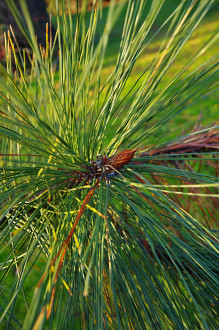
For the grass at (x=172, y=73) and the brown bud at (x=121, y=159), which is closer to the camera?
the brown bud at (x=121, y=159)

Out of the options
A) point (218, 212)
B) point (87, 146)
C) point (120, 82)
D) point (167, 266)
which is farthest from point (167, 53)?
point (218, 212)

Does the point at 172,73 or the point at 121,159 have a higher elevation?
the point at 172,73

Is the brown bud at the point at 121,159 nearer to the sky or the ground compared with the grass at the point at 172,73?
nearer to the ground

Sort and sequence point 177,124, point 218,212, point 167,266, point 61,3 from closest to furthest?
1. point 61,3
2. point 167,266
3. point 218,212
4. point 177,124

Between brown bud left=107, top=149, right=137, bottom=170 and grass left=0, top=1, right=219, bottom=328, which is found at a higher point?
grass left=0, top=1, right=219, bottom=328

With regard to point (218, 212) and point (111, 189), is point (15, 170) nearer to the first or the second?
point (111, 189)

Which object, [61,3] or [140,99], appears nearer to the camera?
[61,3]

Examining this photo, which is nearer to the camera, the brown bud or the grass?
the brown bud

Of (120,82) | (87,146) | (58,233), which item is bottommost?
(58,233)

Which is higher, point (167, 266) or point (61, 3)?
point (61, 3)

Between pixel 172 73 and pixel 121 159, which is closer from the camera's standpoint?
pixel 121 159

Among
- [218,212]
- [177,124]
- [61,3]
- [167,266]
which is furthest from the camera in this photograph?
[177,124]
